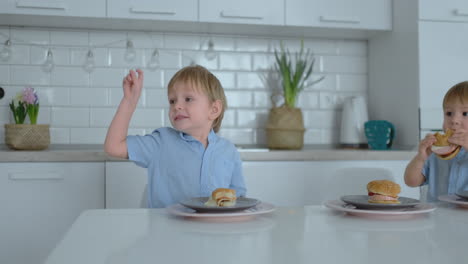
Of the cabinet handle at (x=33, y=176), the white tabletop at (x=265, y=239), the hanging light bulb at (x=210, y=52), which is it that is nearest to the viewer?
the white tabletop at (x=265, y=239)

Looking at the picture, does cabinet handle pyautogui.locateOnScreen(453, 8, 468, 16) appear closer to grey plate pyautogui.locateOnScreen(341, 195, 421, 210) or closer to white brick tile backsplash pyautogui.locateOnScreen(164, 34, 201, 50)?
white brick tile backsplash pyautogui.locateOnScreen(164, 34, 201, 50)

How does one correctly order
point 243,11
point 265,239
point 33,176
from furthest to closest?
point 243,11 < point 33,176 < point 265,239

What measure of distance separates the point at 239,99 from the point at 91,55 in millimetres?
846

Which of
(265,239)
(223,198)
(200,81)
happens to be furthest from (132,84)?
(265,239)

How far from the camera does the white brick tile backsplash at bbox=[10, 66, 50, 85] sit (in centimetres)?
262

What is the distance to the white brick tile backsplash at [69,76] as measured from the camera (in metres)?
2.66

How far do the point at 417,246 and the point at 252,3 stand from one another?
1986 mm

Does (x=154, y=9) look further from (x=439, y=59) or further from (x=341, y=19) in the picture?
(x=439, y=59)

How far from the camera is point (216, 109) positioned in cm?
157

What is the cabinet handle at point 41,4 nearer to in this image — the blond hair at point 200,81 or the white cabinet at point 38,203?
the white cabinet at point 38,203

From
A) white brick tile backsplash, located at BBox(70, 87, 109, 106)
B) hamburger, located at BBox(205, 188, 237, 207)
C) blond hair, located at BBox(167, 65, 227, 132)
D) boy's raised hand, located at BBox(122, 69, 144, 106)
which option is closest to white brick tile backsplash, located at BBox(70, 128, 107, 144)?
white brick tile backsplash, located at BBox(70, 87, 109, 106)

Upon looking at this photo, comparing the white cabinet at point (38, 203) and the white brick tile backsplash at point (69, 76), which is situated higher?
the white brick tile backsplash at point (69, 76)

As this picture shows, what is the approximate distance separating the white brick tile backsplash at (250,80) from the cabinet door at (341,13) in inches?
16.0

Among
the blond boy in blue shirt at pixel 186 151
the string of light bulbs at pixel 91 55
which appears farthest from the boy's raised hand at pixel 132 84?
the string of light bulbs at pixel 91 55
